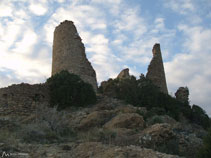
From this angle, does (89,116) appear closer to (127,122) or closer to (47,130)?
(127,122)

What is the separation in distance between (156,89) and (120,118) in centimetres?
876

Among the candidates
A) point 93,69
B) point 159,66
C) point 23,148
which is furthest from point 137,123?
point 159,66

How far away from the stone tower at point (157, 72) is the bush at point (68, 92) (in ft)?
26.3

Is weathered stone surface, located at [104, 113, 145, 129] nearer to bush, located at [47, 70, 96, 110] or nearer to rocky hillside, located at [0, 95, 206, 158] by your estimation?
rocky hillside, located at [0, 95, 206, 158]

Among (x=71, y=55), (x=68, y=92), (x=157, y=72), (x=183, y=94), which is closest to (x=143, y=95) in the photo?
(x=68, y=92)

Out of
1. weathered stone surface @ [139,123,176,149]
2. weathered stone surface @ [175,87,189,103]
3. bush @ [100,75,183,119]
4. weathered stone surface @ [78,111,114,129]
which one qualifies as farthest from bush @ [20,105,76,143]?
weathered stone surface @ [175,87,189,103]

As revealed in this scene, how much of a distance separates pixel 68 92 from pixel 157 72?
32.9 ft

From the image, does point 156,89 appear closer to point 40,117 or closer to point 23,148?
point 40,117

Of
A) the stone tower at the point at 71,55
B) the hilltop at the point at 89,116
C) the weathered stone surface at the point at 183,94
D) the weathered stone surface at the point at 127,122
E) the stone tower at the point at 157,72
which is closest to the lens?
the hilltop at the point at 89,116

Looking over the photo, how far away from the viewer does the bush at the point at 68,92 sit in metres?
14.5

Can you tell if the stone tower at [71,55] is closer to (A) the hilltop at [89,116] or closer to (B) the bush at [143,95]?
(A) the hilltop at [89,116]

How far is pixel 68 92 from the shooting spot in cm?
1468

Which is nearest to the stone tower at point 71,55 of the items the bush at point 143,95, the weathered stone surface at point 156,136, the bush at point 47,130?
the bush at point 143,95

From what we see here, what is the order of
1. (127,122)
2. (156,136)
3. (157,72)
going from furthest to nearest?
(157,72)
(127,122)
(156,136)
